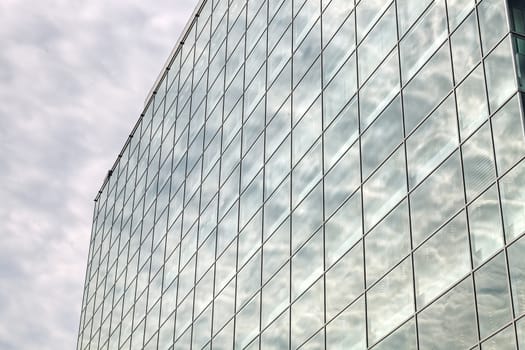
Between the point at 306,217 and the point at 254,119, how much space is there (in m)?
9.56

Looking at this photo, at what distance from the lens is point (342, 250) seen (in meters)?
33.4

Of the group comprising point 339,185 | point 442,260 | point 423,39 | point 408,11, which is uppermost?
point 408,11

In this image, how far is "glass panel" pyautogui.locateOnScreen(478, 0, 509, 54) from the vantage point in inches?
1086

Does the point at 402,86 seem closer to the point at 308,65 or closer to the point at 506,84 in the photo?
the point at 506,84

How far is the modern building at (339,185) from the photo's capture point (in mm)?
26562

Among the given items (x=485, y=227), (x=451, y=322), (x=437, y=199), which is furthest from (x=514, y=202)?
(x=451, y=322)

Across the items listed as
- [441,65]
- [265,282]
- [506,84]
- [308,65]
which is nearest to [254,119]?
[308,65]

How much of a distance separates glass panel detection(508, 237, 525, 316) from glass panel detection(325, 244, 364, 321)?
751 centimetres

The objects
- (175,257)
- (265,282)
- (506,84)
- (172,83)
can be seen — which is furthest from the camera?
(172,83)

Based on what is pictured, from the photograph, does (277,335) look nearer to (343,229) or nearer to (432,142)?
(343,229)

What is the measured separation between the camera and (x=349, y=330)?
31.7m

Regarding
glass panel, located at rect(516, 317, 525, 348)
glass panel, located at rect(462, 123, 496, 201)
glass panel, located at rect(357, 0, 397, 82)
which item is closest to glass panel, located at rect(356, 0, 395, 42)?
glass panel, located at rect(357, 0, 397, 82)

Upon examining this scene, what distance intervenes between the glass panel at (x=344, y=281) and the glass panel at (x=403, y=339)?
99.8 inches

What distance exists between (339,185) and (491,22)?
29.7 feet
